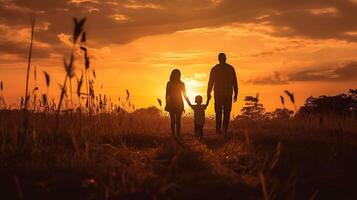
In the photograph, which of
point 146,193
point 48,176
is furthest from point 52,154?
point 146,193

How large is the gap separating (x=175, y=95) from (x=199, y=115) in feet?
2.79

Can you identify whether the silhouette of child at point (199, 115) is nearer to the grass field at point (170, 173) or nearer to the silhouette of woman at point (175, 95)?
the silhouette of woman at point (175, 95)

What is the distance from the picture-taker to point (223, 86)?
593 inches

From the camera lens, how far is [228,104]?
49.8 ft

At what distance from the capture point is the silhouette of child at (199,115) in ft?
47.7

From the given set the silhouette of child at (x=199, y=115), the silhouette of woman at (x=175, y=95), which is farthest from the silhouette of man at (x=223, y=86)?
the silhouette of woman at (x=175, y=95)

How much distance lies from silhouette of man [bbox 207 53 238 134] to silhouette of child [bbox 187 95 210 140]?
41 cm

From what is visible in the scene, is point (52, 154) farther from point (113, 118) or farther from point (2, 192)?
point (113, 118)

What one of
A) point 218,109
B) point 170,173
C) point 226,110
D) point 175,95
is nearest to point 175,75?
point 175,95

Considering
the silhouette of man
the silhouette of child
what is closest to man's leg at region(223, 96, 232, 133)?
the silhouette of man

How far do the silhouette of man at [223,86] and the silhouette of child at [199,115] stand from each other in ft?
1.35

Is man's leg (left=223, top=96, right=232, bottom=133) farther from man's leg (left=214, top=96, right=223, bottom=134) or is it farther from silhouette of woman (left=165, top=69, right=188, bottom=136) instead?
silhouette of woman (left=165, top=69, right=188, bottom=136)

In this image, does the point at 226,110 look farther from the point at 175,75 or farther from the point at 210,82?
the point at 175,75

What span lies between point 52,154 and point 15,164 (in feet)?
2.59
